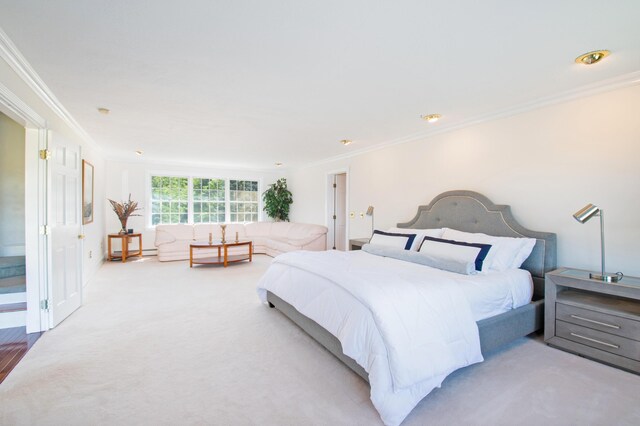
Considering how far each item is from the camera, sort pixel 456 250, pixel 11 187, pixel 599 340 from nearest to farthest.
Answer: pixel 599 340
pixel 456 250
pixel 11 187

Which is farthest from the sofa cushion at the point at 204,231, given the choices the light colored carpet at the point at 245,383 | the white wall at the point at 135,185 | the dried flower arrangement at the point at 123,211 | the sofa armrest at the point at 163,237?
the light colored carpet at the point at 245,383

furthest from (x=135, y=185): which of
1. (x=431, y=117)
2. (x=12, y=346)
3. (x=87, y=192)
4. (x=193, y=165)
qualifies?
(x=431, y=117)

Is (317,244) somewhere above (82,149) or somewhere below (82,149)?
below

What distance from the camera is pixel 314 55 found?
2.22 metres

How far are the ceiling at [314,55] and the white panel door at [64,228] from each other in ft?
2.18

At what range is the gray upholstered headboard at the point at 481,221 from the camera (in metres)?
2.99

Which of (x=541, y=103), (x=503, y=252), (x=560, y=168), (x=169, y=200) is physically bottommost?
(x=503, y=252)

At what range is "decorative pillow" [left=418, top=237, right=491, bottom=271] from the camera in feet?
9.59

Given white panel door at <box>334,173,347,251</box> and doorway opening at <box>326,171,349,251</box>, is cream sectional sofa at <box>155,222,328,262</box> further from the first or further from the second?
white panel door at <box>334,173,347,251</box>

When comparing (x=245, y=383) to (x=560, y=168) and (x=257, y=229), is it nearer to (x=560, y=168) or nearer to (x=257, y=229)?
(x=560, y=168)

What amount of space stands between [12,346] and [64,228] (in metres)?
1.17

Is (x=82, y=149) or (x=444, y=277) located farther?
(x=82, y=149)

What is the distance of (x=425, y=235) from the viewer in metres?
3.89

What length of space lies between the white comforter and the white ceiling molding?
279 cm
